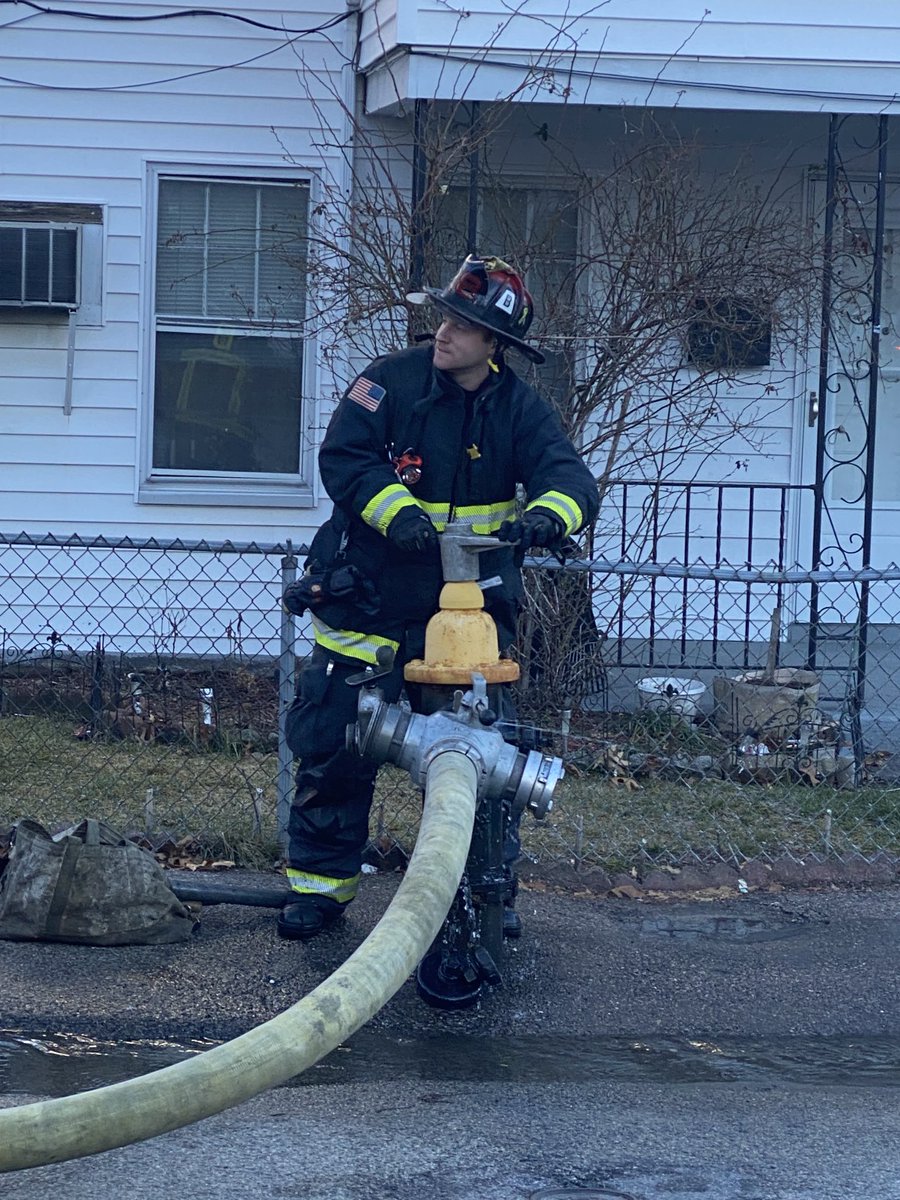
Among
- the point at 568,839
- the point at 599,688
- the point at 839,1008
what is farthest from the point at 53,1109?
the point at 599,688

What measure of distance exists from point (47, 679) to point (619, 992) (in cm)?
369

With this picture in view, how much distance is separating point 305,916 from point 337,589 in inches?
39.9

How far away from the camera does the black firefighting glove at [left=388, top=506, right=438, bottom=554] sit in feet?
11.7

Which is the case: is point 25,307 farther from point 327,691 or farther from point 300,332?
point 327,691

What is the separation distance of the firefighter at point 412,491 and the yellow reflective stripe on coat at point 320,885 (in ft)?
0.22

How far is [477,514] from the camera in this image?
3922 mm

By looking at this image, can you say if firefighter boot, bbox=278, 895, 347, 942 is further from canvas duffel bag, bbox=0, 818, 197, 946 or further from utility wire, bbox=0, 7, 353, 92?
utility wire, bbox=0, 7, 353, 92

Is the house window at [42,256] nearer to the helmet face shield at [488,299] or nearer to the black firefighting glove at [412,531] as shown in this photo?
the helmet face shield at [488,299]

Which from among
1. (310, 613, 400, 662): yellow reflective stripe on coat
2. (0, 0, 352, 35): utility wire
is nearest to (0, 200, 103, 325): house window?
(0, 0, 352, 35): utility wire

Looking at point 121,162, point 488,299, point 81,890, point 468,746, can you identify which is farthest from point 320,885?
point 121,162

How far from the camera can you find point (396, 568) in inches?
155

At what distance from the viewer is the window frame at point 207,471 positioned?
25.1 ft

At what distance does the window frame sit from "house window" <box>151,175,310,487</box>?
0.6 inches

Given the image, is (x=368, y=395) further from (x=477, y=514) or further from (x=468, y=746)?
(x=468, y=746)
